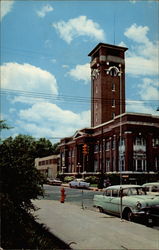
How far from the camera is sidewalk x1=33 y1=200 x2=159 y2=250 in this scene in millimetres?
7724

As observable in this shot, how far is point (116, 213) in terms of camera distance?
43.0 ft

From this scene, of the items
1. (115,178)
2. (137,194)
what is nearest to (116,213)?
(137,194)

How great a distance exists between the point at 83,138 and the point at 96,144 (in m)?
3.01

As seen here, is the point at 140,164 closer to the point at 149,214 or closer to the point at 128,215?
the point at 128,215

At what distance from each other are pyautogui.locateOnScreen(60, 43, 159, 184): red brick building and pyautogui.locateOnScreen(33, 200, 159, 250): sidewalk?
22476 millimetres

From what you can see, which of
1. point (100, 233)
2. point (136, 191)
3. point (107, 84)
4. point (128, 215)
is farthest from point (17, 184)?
point (107, 84)

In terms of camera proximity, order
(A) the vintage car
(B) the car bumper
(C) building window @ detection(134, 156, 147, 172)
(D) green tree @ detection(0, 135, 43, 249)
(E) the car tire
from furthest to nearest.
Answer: (C) building window @ detection(134, 156, 147, 172) < (E) the car tire < (A) the vintage car < (B) the car bumper < (D) green tree @ detection(0, 135, 43, 249)

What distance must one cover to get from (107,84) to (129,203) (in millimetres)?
55640

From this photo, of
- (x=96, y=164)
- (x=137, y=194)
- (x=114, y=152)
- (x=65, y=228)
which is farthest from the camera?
(x=96, y=164)

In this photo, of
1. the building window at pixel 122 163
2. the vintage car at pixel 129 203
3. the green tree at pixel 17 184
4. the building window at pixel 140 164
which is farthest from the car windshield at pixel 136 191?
the building window at pixel 140 164

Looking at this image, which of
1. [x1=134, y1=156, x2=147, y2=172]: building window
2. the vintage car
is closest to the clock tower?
[x1=134, y1=156, x2=147, y2=172]: building window

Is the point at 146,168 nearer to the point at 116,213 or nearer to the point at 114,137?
the point at 114,137

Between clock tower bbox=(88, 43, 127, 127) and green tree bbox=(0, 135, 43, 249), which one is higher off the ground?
clock tower bbox=(88, 43, 127, 127)

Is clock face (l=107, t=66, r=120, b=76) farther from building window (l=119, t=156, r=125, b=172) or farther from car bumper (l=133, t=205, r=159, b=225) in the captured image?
car bumper (l=133, t=205, r=159, b=225)
